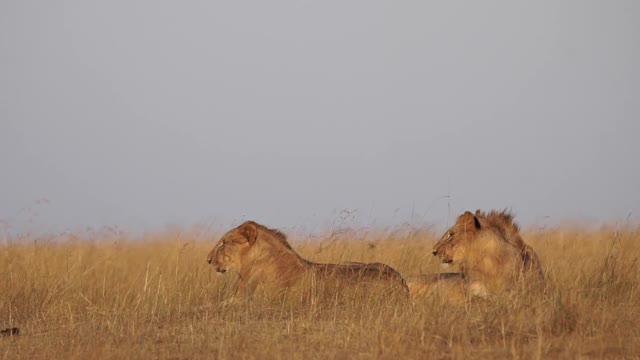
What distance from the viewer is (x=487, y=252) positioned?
9906 millimetres

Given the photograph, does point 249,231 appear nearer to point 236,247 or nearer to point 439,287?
point 236,247

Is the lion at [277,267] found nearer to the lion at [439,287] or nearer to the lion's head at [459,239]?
the lion at [439,287]

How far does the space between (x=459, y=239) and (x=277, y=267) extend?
82.6 inches

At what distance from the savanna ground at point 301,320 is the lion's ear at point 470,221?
0.92 m

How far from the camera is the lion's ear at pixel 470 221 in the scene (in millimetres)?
9984

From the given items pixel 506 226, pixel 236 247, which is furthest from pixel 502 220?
pixel 236 247

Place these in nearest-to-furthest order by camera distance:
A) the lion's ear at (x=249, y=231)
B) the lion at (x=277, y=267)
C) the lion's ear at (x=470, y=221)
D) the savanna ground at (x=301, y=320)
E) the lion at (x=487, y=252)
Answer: the savanna ground at (x=301, y=320)
the lion at (x=487, y=252)
the lion's ear at (x=470, y=221)
the lion at (x=277, y=267)
the lion's ear at (x=249, y=231)

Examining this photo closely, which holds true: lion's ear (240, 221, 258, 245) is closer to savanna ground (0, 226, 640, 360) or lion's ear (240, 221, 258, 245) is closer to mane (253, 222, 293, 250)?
mane (253, 222, 293, 250)

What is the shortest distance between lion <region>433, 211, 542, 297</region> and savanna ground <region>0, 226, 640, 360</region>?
387 millimetres

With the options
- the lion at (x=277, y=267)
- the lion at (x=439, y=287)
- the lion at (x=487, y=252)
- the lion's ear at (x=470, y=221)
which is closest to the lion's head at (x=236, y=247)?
the lion at (x=277, y=267)

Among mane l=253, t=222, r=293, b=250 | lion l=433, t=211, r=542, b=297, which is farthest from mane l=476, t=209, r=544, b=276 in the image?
mane l=253, t=222, r=293, b=250

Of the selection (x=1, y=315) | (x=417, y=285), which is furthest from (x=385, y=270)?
(x=1, y=315)

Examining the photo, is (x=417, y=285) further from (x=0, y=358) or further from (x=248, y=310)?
(x=0, y=358)

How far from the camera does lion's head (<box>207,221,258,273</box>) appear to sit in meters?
11.1
